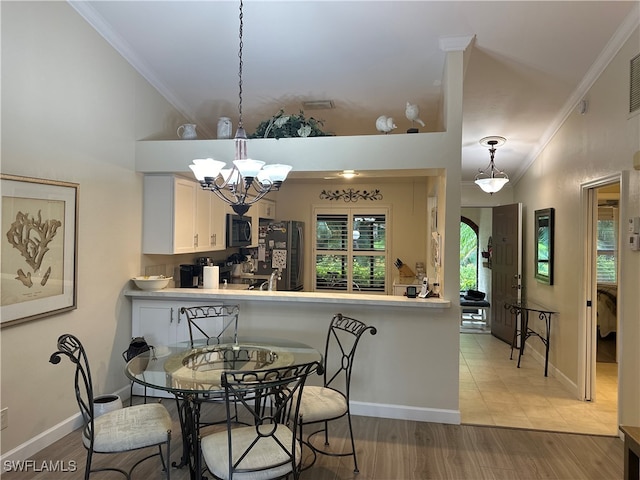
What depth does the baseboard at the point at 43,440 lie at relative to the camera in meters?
2.51

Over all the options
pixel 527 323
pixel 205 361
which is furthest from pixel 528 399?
pixel 205 361

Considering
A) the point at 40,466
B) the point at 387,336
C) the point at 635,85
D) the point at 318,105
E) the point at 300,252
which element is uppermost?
the point at 318,105

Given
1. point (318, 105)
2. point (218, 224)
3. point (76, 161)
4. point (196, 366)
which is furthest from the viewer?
point (218, 224)

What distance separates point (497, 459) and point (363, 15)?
10.5 ft

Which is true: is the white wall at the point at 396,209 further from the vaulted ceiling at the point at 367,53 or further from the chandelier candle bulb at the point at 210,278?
the chandelier candle bulb at the point at 210,278

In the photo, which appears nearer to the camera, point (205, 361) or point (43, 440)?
point (205, 361)

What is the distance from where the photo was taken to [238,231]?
500 centimetres

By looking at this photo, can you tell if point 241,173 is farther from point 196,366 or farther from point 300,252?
point 300,252

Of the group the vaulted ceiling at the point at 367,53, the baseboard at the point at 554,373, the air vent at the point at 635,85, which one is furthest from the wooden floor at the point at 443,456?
the vaulted ceiling at the point at 367,53

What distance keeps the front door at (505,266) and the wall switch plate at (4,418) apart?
211 inches

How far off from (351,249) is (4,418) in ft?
15.2

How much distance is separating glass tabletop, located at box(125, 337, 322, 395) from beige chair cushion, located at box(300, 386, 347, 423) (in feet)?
0.85

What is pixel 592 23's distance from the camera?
9.40 ft

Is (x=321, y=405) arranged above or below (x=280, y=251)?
below
